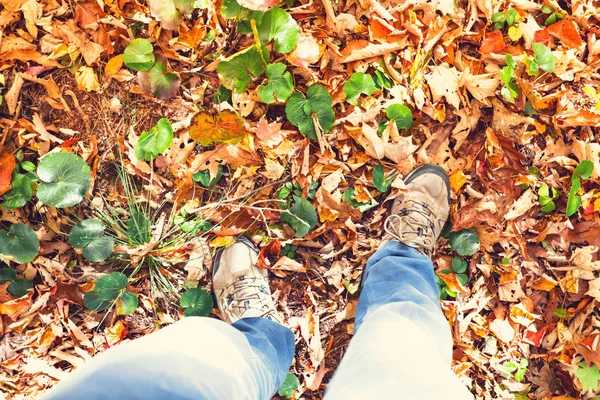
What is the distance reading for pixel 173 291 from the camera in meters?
1.75

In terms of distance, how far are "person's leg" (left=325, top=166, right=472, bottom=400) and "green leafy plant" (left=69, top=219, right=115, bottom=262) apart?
1023 mm

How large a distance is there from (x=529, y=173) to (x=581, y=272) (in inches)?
17.8

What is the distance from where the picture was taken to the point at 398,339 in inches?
48.3

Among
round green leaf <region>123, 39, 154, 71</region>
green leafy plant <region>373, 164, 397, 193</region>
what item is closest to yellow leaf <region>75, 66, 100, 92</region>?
round green leaf <region>123, 39, 154, 71</region>

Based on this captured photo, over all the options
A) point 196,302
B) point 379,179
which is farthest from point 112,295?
point 379,179

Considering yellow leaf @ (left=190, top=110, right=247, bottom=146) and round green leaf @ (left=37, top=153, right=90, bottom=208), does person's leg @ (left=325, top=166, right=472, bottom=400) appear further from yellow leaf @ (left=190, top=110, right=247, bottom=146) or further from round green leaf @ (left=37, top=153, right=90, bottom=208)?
round green leaf @ (left=37, top=153, right=90, bottom=208)

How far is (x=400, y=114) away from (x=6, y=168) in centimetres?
158

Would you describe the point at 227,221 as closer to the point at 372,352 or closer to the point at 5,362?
the point at 372,352

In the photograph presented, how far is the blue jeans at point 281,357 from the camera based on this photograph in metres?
0.94

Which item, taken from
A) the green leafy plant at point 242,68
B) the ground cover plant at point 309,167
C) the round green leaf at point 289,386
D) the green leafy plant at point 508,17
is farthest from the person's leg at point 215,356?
the green leafy plant at point 508,17

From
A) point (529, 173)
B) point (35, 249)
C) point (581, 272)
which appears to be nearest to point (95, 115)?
point (35, 249)

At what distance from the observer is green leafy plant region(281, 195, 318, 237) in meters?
1.70

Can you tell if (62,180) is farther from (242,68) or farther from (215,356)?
(215,356)

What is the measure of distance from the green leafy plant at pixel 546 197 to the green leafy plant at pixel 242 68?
1.25 metres
